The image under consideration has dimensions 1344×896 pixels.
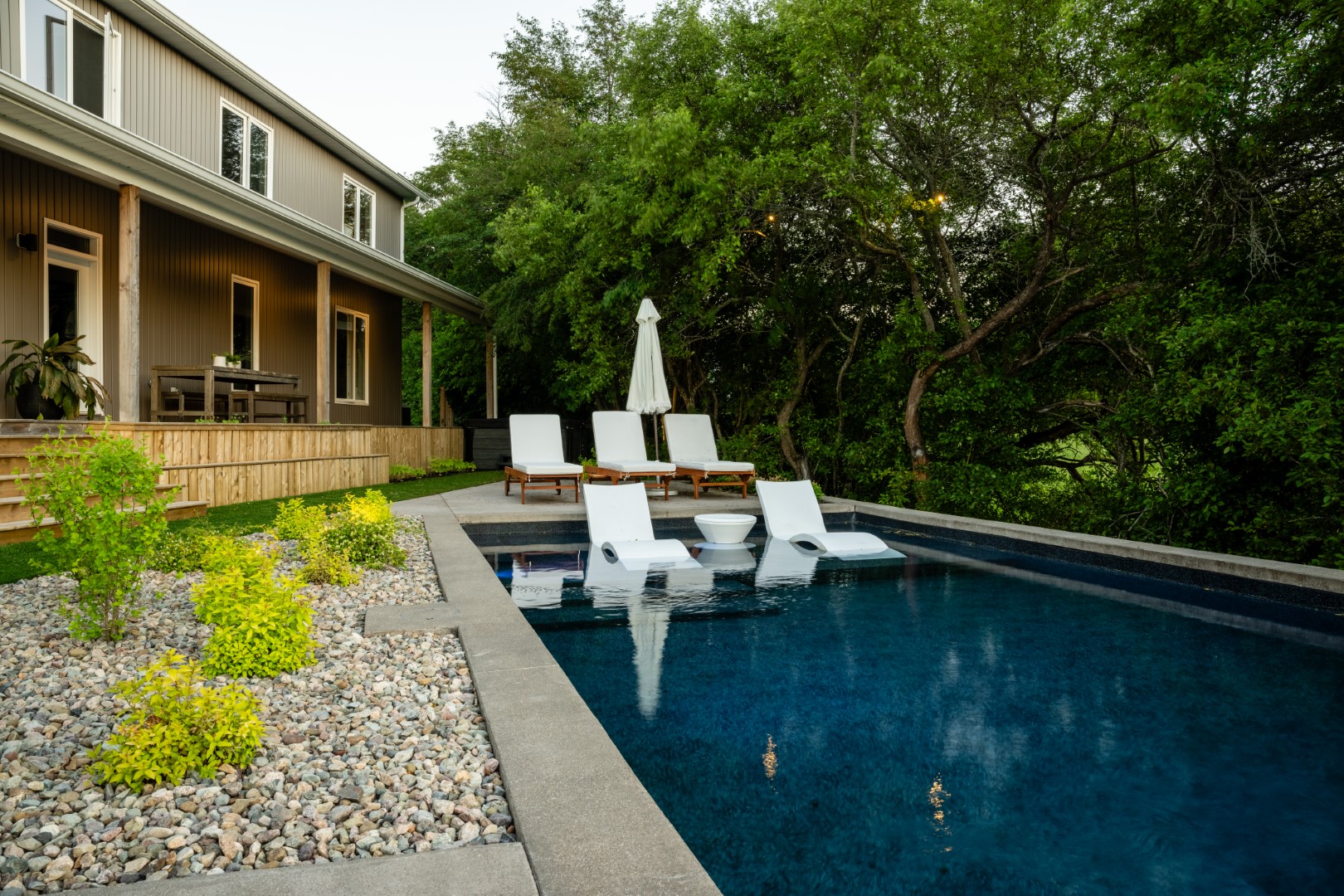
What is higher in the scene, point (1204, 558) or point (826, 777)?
point (1204, 558)

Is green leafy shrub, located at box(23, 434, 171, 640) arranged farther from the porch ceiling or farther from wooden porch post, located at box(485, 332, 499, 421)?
wooden porch post, located at box(485, 332, 499, 421)

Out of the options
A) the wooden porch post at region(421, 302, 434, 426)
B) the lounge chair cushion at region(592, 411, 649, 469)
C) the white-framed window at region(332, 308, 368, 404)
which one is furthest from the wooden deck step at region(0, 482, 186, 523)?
the wooden porch post at region(421, 302, 434, 426)

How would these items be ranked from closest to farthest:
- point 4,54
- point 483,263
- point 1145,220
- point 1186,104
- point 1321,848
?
point 1321,848
point 1186,104
point 4,54
point 1145,220
point 483,263

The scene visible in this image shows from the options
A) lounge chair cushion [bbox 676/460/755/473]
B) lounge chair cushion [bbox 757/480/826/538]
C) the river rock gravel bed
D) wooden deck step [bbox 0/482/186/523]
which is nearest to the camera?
the river rock gravel bed

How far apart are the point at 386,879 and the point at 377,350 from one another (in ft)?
52.1

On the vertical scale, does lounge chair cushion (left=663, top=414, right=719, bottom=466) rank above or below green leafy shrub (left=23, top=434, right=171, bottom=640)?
above

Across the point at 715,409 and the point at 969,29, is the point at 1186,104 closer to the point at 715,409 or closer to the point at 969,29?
the point at 969,29

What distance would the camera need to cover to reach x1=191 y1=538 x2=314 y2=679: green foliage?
10.8 feet

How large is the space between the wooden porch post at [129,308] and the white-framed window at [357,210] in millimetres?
7875

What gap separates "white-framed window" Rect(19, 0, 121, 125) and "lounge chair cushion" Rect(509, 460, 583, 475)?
→ 6.55 metres

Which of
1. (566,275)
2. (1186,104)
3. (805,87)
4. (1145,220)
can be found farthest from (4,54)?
(1145,220)

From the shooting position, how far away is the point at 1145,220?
966cm

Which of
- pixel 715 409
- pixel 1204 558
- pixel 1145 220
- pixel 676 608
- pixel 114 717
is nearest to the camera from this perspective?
pixel 114 717

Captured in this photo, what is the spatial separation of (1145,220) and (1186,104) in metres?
3.13
